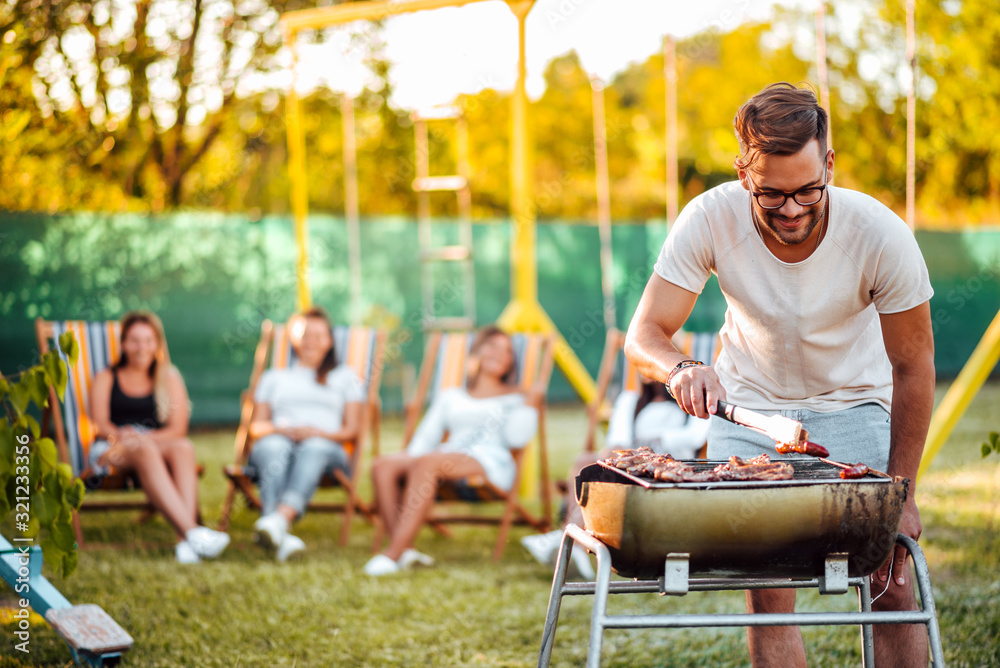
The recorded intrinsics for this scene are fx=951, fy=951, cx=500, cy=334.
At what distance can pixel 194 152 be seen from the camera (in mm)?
12656

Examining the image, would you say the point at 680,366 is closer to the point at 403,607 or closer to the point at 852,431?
the point at 852,431

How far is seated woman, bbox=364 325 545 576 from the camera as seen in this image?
Result: 4602mm

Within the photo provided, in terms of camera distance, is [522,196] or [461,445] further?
[522,196]

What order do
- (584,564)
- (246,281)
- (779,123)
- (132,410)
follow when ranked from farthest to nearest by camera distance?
(246,281) < (132,410) < (584,564) < (779,123)

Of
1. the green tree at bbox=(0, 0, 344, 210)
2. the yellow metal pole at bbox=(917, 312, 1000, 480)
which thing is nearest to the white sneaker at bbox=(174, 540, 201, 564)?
the yellow metal pole at bbox=(917, 312, 1000, 480)

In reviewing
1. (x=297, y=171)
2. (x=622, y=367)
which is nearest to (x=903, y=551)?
(x=622, y=367)

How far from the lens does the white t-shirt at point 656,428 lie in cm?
461

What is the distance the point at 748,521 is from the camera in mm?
1799

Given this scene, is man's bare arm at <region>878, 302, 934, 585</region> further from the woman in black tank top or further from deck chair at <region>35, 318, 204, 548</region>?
the woman in black tank top

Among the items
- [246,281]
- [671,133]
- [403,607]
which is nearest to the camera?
[403,607]

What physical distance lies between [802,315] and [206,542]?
10.8 feet

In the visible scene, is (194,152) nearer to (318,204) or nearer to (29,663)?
(318,204)

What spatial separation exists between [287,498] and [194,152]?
8904mm

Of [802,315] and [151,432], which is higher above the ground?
[802,315]
